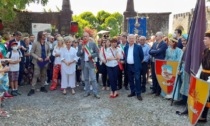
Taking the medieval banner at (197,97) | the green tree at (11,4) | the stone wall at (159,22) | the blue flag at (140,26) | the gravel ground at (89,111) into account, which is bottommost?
the gravel ground at (89,111)

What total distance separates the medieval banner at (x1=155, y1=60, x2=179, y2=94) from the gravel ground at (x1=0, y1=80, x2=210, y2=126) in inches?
15.4

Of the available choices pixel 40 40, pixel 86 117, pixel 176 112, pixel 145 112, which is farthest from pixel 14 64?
pixel 176 112

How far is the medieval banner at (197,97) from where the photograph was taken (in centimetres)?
438

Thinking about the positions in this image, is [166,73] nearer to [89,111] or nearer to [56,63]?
[89,111]

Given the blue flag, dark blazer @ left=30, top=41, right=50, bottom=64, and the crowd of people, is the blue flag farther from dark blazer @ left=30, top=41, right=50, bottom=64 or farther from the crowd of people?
dark blazer @ left=30, top=41, right=50, bottom=64

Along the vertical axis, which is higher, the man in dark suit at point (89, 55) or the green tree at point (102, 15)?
the green tree at point (102, 15)

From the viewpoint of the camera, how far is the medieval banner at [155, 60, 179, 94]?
6.55m

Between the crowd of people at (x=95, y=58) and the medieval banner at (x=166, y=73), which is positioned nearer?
the medieval banner at (x=166, y=73)

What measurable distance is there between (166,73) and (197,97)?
2.11 metres

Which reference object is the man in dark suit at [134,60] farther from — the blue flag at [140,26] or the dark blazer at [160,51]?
the blue flag at [140,26]

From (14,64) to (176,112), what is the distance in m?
4.62

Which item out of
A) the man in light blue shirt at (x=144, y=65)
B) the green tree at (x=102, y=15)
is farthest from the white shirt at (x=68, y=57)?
the green tree at (x=102, y=15)

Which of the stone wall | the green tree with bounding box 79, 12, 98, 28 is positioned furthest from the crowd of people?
the green tree with bounding box 79, 12, 98, 28

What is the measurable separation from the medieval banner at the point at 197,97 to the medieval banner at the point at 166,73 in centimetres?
173
